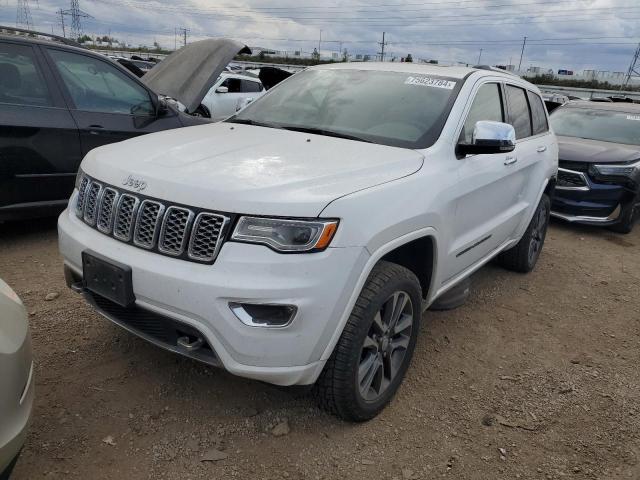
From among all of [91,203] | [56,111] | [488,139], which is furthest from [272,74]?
[91,203]

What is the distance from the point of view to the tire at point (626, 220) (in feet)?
22.5

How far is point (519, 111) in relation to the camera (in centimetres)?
443

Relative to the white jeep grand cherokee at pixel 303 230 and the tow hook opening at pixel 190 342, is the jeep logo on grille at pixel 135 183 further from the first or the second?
the tow hook opening at pixel 190 342

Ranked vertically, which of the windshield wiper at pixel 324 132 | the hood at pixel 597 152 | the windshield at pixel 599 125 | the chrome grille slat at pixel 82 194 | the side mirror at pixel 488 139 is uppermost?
the side mirror at pixel 488 139

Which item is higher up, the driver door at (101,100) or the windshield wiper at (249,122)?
the windshield wiper at (249,122)

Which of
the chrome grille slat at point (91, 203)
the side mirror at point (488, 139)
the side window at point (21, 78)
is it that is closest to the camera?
the chrome grille slat at point (91, 203)

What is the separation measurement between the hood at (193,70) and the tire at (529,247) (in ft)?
10.6

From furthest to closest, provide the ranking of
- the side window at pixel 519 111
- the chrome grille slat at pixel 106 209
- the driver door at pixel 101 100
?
the driver door at pixel 101 100 → the side window at pixel 519 111 → the chrome grille slat at pixel 106 209

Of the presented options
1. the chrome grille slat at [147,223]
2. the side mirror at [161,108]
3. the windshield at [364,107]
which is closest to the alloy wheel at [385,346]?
the windshield at [364,107]

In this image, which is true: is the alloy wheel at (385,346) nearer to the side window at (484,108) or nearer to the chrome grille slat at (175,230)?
the chrome grille slat at (175,230)

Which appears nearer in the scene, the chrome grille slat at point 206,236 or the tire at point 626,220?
the chrome grille slat at point 206,236

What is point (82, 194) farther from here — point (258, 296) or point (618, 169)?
point (618, 169)

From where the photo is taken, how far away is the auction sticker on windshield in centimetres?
345

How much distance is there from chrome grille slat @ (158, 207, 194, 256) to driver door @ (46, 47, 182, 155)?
293 cm
